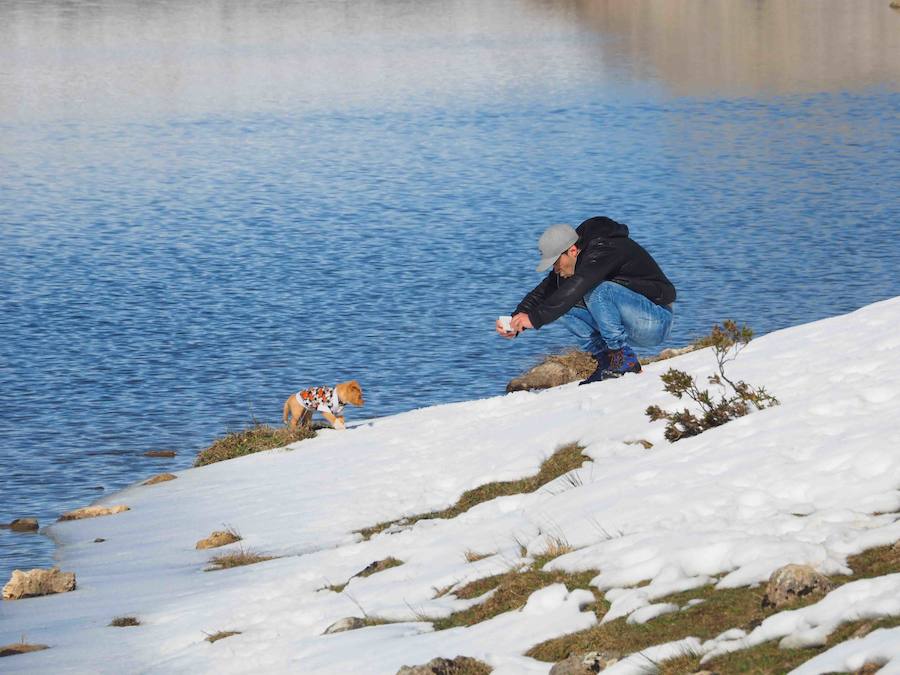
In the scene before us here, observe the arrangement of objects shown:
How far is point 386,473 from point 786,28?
84.5 m

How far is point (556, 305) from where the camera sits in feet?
43.5

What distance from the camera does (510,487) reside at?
11.8 meters

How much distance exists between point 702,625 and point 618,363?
24.1 feet

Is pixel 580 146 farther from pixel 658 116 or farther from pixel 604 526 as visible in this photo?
pixel 604 526

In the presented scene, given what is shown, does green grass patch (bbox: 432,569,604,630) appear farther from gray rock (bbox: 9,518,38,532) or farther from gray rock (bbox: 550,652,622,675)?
gray rock (bbox: 9,518,38,532)

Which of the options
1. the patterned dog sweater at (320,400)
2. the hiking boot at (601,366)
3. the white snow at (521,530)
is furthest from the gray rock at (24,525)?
the hiking boot at (601,366)

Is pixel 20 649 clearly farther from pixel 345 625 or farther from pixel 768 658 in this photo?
pixel 768 658

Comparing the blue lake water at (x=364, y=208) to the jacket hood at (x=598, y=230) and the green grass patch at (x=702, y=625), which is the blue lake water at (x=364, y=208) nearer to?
the jacket hood at (x=598, y=230)

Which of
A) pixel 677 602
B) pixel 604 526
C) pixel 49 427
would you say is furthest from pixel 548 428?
pixel 49 427

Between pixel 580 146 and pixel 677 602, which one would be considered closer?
pixel 677 602

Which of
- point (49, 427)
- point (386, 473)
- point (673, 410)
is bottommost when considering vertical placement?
point (49, 427)

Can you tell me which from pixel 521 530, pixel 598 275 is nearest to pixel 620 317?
pixel 598 275

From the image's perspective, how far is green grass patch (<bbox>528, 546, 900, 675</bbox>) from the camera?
21.5ft

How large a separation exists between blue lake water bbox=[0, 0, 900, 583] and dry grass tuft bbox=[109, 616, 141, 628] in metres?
4.54
